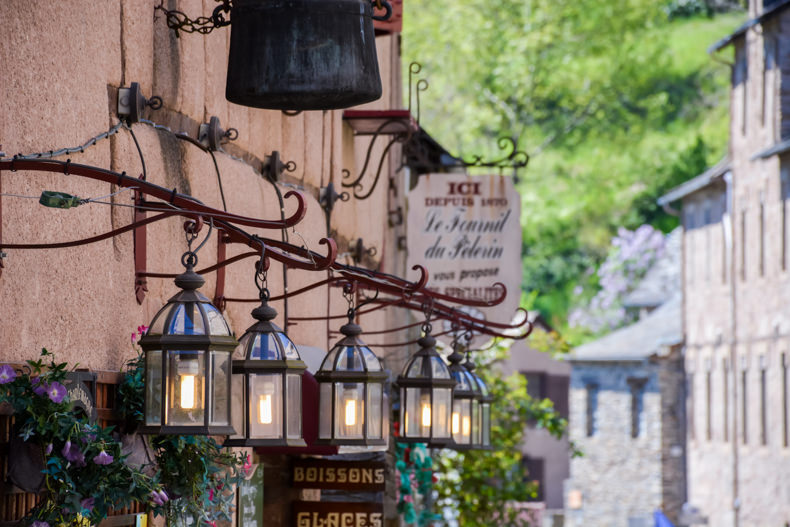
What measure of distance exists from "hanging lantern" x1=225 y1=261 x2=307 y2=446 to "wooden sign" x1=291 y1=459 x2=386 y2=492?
12.3 ft

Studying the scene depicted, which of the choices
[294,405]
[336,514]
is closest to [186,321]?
[294,405]

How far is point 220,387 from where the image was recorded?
4832mm

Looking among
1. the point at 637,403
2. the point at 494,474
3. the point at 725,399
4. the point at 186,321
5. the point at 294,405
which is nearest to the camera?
the point at 186,321

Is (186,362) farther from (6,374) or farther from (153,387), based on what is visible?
(6,374)

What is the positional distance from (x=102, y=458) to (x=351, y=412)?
1934mm

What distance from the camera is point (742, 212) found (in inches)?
1422

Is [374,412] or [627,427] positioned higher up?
[374,412]

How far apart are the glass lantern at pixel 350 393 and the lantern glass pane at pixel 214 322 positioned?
1.62 m

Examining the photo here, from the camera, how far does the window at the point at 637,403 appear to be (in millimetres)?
49469

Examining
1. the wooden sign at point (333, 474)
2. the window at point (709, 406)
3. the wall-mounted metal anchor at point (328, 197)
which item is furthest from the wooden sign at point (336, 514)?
the window at point (709, 406)

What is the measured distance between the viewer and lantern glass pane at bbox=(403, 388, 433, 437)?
806cm

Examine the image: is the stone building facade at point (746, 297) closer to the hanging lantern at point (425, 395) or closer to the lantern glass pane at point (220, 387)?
the hanging lantern at point (425, 395)

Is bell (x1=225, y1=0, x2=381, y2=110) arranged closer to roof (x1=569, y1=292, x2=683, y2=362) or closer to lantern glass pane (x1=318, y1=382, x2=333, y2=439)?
lantern glass pane (x1=318, y1=382, x2=333, y2=439)

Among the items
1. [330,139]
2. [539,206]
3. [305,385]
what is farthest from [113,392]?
[539,206]
